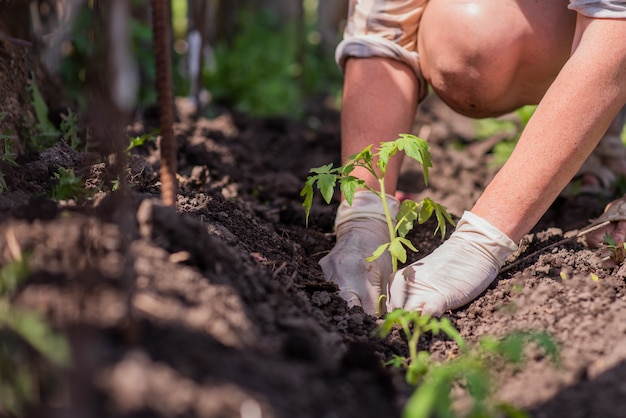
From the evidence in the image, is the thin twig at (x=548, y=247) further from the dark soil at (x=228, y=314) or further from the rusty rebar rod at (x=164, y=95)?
the rusty rebar rod at (x=164, y=95)

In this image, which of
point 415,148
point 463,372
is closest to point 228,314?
point 463,372

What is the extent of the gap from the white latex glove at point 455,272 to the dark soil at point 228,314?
48 millimetres

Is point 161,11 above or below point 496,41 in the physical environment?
above

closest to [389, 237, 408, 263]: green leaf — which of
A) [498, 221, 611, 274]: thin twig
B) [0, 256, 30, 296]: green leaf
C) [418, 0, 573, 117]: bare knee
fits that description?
[498, 221, 611, 274]: thin twig

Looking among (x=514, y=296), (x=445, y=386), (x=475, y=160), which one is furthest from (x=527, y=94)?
(x=445, y=386)

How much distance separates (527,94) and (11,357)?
5.68ft

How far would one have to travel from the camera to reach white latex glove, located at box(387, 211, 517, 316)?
171 cm

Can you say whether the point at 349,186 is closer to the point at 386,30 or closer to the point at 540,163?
the point at 540,163

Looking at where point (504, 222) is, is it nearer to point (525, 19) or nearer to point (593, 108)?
point (593, 108)

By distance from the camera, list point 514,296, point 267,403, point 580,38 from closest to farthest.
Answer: point 267,403 < point 514,296 < point 580,38

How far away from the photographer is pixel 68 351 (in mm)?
1092

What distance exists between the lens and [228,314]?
49.4 inches

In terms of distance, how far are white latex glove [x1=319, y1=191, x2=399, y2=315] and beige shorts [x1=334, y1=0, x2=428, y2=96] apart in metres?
0.44

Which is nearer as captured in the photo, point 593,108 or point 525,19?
point 593,108
